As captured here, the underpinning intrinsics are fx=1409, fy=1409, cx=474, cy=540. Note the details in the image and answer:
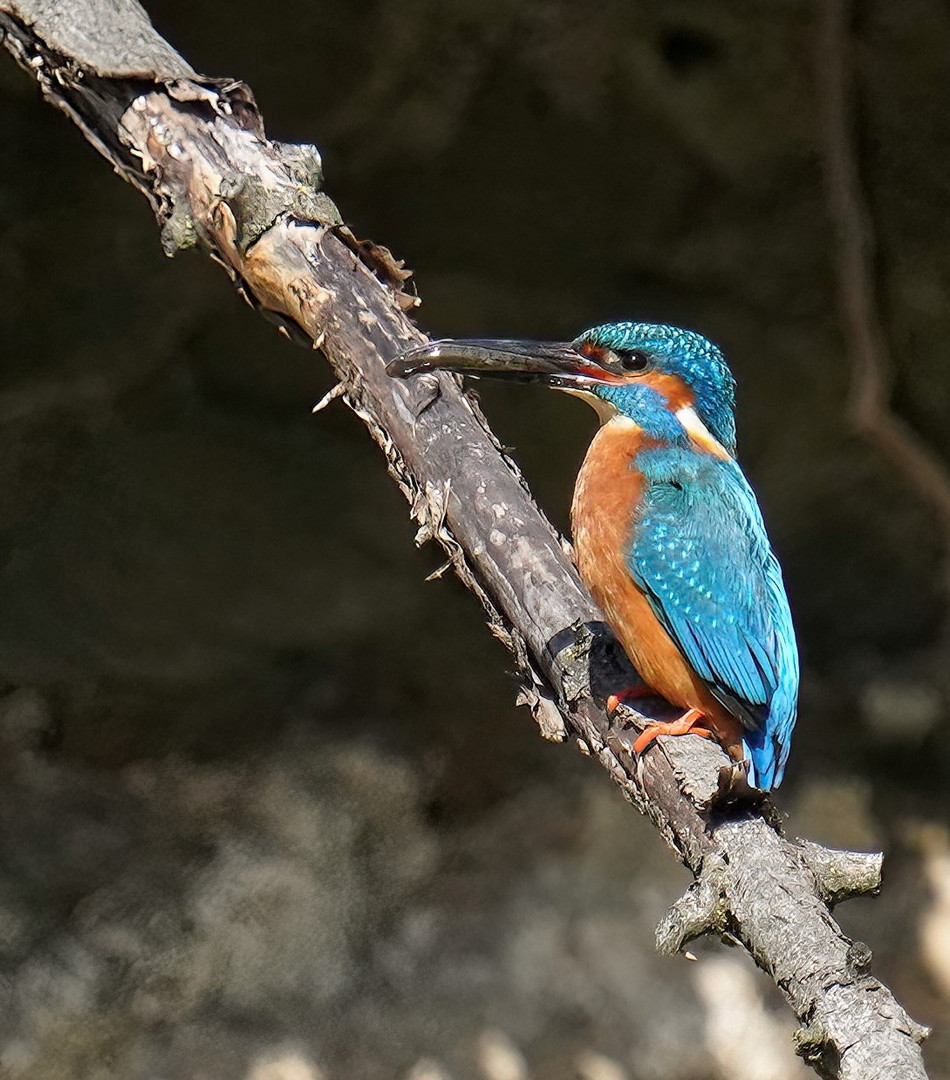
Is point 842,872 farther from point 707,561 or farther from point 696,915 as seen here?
point 707,561

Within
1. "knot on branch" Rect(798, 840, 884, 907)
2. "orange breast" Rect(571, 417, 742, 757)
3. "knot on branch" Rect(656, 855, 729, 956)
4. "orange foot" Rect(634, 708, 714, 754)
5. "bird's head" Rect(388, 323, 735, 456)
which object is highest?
"bird's head" Rect(388, 323, 735, 456)

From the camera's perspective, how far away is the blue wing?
2.21 meters

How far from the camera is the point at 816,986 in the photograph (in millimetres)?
1500

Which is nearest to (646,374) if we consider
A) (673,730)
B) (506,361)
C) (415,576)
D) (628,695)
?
(506,361)

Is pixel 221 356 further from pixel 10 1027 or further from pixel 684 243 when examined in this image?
pixel 10 1027

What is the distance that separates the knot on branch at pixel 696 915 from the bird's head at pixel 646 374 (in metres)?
0.95

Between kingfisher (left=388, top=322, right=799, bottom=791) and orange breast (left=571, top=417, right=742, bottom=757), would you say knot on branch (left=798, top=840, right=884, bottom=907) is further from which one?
orange breast (left=571, top=417, right=742, bottom=757)

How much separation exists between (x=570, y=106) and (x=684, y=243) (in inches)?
15.7

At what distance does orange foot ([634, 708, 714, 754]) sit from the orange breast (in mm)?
39

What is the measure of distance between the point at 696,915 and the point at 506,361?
99 centimetres

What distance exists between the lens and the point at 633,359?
7.99 ft

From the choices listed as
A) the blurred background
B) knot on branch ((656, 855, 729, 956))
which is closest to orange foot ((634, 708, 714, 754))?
knot on branch ((656, 855, 729, 956))

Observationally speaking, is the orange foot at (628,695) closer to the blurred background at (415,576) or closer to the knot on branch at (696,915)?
the knot on branch at (696,915)

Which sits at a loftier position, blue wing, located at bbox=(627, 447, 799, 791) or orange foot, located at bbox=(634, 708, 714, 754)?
blue wing, located at bbox=(627, 447, 799, 791)
